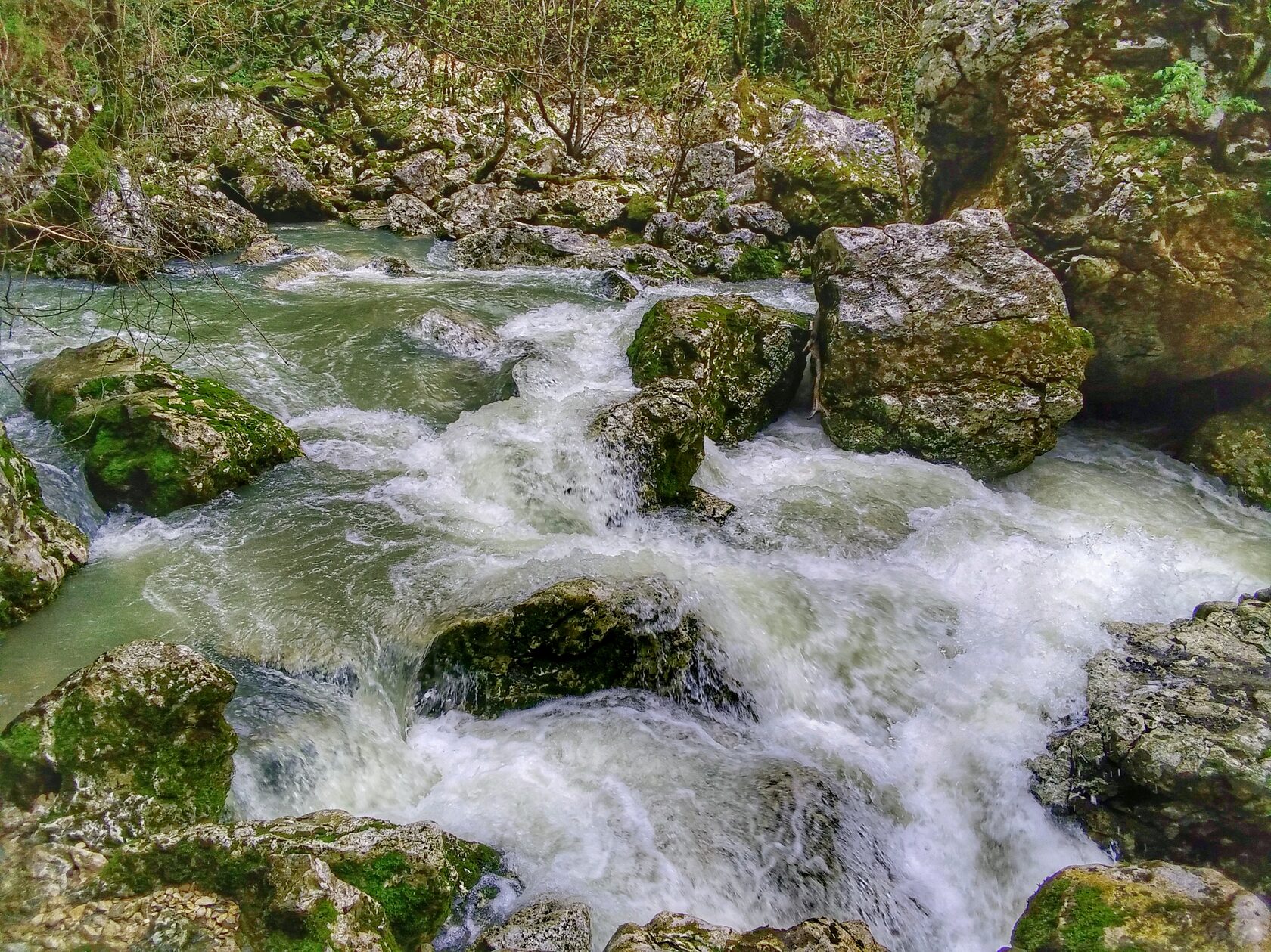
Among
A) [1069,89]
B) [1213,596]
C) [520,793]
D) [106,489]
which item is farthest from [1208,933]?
[1069,89]

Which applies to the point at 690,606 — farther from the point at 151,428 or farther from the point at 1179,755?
the point at 151,428

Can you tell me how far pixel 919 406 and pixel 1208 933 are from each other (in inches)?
217

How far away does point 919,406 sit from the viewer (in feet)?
25.0

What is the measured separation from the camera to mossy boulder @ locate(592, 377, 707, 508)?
6.72 m

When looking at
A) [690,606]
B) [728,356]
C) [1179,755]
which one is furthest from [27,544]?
[1179,755]

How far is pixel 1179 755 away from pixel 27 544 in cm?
722

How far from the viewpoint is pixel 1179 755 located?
3730 millimetres

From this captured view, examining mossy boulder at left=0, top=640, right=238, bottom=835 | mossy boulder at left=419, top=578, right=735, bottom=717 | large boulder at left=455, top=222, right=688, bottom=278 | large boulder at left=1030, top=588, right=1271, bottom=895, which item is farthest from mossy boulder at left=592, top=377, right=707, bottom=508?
large boulder at left=455, top=222, right=688, bottom=278

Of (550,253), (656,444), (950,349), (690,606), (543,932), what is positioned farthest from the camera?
(550,253)

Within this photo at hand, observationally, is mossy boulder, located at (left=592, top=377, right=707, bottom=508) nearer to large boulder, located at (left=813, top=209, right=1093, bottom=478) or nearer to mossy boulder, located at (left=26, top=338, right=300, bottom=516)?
large boulder, located at (left=813, top=209, right=1093, bottom=478)

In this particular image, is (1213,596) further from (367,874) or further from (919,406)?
(367,874)

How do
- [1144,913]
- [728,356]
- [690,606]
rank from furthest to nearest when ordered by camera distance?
1. [728,356]
2. [690,606]
3. [1144,913]

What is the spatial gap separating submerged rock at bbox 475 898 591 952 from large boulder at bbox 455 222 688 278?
11.0 m

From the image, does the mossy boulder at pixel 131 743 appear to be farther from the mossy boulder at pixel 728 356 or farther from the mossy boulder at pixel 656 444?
the mossy boulder at pixel 728 356
